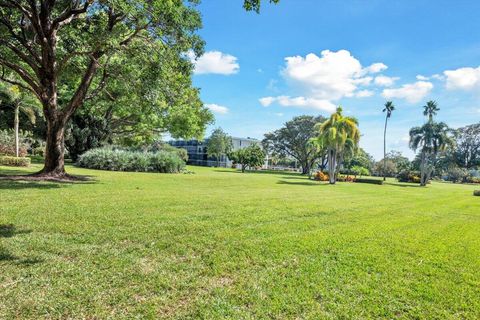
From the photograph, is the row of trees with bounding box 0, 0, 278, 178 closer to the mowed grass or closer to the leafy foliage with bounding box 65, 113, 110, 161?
the mowed grass

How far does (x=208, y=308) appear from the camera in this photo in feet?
9.74

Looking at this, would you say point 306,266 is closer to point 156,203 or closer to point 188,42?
point 156,203

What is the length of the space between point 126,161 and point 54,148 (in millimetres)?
9498

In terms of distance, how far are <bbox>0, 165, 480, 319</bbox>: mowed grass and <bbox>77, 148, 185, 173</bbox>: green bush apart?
14.9 meters

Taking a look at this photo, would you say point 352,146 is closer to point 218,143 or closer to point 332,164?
point 332,164

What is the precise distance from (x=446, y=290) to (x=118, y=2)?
9.93 metres

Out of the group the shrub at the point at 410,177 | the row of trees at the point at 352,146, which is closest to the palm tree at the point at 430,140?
the row of trees at the point at 352,146

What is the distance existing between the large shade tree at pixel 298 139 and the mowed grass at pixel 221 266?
48226mm

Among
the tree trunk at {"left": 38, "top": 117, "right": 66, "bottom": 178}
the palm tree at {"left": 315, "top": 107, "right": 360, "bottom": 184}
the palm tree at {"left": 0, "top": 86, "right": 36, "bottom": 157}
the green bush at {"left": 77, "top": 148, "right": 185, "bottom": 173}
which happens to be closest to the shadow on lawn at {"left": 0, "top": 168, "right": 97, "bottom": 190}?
the tree trunk at {"left": 38, "top": 117, "right": 66, "bottom": 178}

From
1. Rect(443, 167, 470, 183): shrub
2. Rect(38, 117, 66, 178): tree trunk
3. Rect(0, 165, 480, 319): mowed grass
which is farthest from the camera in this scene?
Rect(443, 167, 470, 183): shrub

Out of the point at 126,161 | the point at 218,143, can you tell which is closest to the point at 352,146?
the point at 126,161

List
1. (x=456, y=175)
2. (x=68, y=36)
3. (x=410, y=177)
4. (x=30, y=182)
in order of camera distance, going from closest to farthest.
A: (x=30, y=182) → (x=68, y=36) → (x=410, y=177) → (x=456, y=175)

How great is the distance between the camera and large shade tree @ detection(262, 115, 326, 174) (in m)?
56.1

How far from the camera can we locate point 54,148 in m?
12.6
